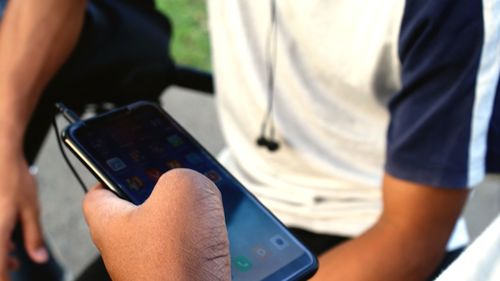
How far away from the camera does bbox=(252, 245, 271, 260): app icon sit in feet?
1.57

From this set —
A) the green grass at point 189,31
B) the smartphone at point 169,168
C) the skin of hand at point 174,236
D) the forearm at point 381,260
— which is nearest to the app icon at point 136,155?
the smartphone at point 169,168

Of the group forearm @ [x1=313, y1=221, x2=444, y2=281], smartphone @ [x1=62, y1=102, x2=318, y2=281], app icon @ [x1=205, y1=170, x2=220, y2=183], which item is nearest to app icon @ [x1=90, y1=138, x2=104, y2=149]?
smartphone @ [x1=62, y1=102, x2=318, y2=281]

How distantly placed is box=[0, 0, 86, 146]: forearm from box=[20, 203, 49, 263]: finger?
128mm

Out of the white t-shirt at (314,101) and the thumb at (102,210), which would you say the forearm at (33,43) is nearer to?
the white t-shirt at (314,101)

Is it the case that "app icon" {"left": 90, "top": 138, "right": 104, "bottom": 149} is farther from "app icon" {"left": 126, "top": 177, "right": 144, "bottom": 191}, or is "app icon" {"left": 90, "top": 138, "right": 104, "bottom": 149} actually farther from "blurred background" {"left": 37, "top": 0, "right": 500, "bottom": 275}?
"blurred background" {"left": 37, "top": 0, "right": 500, "bottom": 275}

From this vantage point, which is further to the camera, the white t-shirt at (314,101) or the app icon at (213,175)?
the white t-shirt at (314,101)

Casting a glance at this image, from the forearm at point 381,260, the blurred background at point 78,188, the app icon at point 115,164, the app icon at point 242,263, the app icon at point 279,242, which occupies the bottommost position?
the blurred background at point 78,188

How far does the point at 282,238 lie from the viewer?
503mm

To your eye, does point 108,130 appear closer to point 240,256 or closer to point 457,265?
point 240,256

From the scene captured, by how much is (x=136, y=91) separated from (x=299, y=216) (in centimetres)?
37

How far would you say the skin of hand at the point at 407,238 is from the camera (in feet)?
2.10

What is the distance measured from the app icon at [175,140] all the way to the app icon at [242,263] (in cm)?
14

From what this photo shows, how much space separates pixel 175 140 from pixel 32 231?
0.38 metres

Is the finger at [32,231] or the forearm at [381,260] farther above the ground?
the finger at [32,231]
